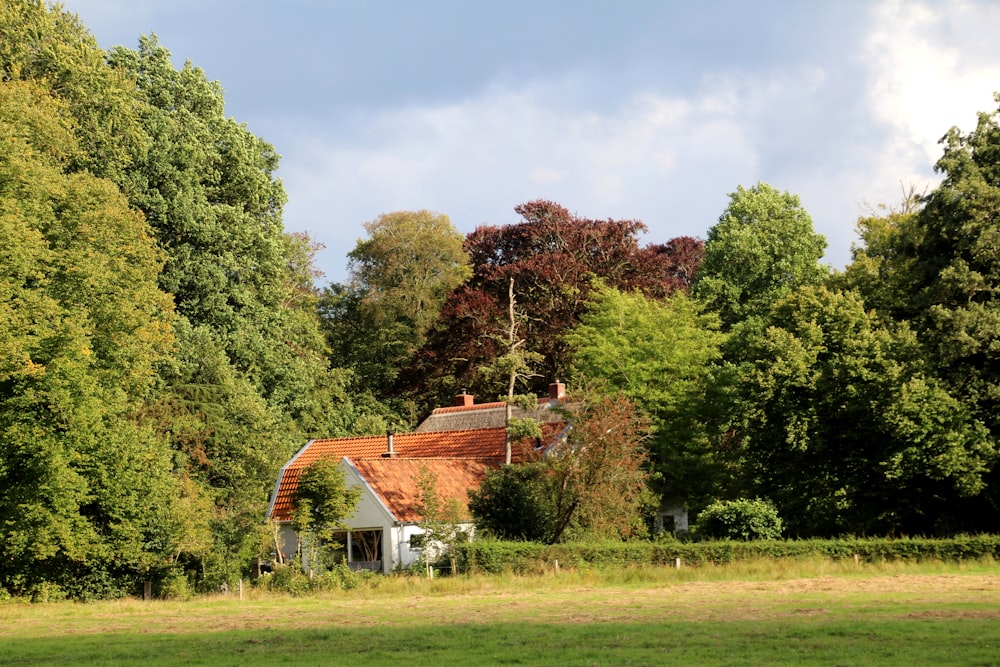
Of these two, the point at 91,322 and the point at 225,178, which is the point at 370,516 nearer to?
the point at 91,322

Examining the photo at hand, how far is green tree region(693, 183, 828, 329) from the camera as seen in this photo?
5428 centimetres

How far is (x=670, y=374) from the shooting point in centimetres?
4888

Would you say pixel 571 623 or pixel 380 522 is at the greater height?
pixel 380 522

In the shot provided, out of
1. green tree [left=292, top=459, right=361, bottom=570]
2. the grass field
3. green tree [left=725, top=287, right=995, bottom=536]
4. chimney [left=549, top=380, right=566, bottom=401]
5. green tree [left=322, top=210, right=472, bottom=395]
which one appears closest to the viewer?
the grass field

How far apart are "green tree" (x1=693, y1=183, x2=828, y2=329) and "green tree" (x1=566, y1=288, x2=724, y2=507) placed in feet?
13.3

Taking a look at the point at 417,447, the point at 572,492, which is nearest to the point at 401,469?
the point at 417,447

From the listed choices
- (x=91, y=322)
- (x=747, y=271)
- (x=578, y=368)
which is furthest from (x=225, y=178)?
(x=747, y=271)

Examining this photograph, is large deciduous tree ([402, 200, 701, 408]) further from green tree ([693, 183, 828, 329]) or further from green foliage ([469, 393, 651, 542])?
green foliage ([469, 393, 651, 542])

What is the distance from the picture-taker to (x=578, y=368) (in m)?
50.7

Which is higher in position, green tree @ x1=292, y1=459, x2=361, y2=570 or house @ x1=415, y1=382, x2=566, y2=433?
house @ x1=415, y1=382, x2=566, y2=433

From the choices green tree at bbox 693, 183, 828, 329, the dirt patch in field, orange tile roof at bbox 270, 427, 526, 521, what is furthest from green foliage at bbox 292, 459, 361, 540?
green tree at bbox 693, 183, 828, 329

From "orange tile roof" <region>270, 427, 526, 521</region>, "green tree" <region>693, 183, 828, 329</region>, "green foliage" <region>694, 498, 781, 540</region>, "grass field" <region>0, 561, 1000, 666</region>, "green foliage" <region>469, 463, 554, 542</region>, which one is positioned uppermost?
"green tree" <region>693, 183, 828, 329</region>

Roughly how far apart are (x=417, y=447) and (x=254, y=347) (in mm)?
9033

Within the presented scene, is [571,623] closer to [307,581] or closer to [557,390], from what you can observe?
[307,581]
